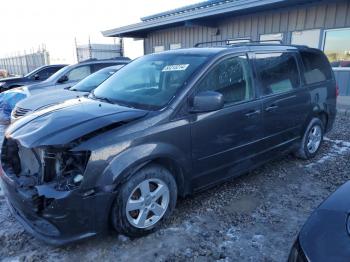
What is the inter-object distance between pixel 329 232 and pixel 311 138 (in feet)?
11.0

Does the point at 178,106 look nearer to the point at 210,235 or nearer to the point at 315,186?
the point at 210,235

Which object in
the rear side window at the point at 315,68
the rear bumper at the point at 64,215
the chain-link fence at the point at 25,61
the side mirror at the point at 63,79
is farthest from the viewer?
the chain-link fence at the point at 25,61

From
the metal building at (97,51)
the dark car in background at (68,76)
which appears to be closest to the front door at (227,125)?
the dark car in background at (68,76)

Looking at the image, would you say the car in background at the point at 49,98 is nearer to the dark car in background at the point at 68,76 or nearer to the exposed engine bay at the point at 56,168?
the dark car in background at the point at 68,76

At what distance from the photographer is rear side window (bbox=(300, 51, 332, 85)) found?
4348mm

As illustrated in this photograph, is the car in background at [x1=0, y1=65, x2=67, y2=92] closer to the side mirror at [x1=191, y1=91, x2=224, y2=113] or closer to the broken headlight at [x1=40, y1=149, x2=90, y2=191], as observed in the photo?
the broken headlight at [x1=40, y1=149, x2=90, y2=191]

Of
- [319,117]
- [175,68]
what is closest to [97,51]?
[319,117]

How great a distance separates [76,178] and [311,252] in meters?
1.66

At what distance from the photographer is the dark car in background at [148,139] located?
7.43 feet

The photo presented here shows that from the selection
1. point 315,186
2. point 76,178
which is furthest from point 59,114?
point 315,186

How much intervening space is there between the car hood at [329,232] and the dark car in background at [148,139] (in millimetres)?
1328

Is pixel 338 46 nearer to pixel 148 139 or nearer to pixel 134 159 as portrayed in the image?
pixel 148 139

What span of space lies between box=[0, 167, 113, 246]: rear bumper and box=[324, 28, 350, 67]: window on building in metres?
8.37

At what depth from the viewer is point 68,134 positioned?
2305 mm
